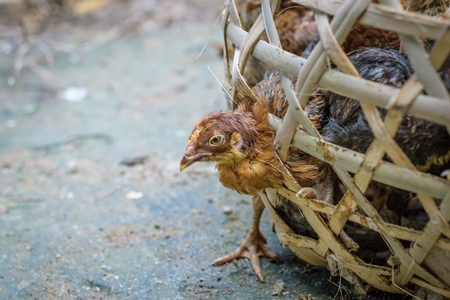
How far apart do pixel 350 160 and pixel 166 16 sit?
18.0 feet

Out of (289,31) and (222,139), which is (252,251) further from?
(289,31)

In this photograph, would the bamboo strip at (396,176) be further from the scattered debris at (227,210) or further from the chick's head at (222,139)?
the scattered debris at (227,210)

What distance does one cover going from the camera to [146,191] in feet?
9.97

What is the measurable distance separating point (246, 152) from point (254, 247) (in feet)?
2.30

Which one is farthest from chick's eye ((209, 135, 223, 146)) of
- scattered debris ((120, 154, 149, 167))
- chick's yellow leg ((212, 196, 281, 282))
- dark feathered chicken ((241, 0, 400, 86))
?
scattered debris ((120, 154, 149, 167))

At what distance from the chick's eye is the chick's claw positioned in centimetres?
73

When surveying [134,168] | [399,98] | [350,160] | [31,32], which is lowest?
[31,32]

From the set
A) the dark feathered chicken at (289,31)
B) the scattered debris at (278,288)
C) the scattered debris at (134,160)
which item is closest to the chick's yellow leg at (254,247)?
the scattered debris at (278,288)

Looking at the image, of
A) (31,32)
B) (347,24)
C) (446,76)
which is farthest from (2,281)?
(31,32)

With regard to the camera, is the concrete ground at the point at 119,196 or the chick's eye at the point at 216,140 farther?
the concrete ground at the point at 119,196

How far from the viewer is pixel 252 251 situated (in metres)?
2.29

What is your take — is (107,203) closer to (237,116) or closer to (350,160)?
(237,116)

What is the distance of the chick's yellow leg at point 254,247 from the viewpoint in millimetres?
2256

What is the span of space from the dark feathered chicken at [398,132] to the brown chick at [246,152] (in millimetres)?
166
